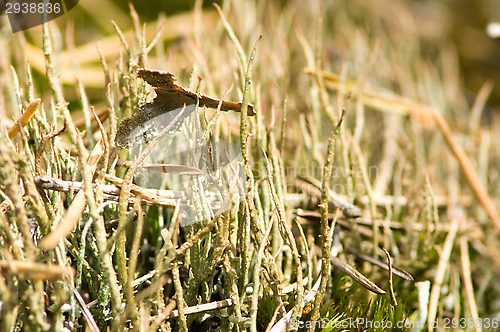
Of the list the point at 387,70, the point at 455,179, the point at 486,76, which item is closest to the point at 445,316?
the point at 455,179

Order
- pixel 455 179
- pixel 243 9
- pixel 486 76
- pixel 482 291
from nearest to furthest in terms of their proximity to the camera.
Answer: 1. pixel 482 291
2. pixel 455 179
3. pixel 243 9
4. pixel 486 76

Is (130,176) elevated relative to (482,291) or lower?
elevated

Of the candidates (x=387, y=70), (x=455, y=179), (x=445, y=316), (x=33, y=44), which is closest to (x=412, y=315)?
(x=445, y=316)

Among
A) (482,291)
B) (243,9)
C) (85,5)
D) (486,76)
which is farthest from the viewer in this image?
(486,76)

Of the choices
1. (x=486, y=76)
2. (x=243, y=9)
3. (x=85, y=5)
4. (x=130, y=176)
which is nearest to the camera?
(x=130, y=176)

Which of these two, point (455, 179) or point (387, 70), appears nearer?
point (455, 179)

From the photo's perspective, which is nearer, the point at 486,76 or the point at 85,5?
the point at 85,5

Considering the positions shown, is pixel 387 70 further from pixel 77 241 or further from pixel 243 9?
pixel 77 241

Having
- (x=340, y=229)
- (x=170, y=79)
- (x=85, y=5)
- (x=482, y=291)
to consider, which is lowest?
(x=482, y=291)

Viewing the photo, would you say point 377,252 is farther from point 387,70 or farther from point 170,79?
point 387,70
